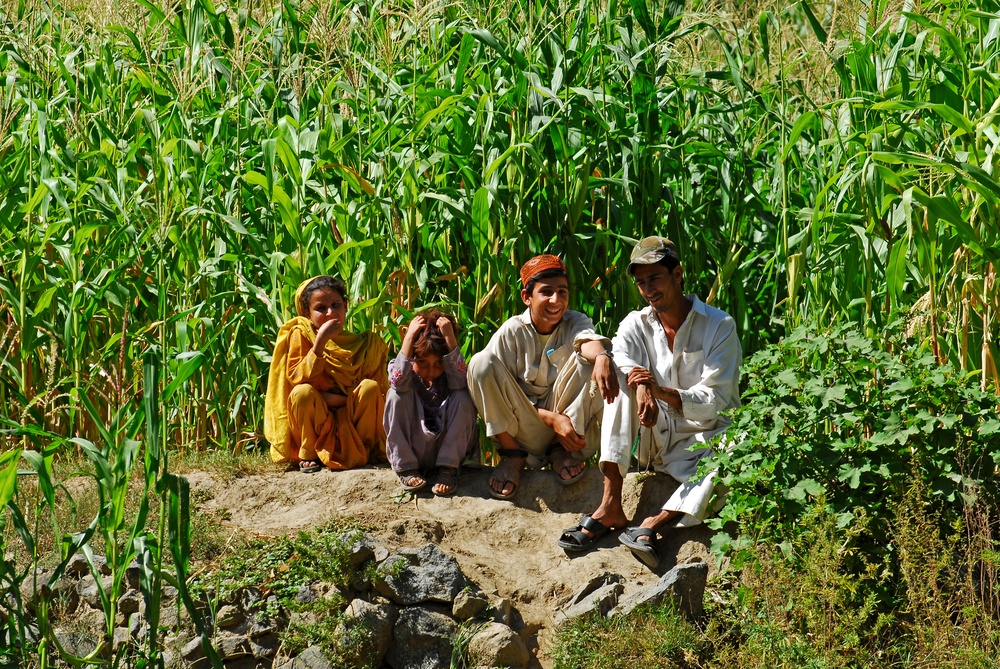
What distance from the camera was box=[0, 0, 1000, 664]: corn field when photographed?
196 inches

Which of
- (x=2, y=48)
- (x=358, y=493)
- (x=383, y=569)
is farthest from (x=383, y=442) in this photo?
(x=2, y=48)

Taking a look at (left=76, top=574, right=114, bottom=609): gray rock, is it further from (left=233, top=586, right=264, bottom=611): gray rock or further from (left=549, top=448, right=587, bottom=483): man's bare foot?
(left=549, top=448, right=587, bottom=483): man's bare foot

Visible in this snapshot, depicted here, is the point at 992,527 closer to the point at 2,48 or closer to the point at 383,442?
the point at 383,442

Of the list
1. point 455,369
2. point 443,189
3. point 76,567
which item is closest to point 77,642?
point 76,567

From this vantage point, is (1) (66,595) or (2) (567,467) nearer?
(1) (66,595)

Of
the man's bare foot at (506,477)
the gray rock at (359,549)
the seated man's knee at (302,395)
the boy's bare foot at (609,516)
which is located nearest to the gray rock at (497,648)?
the gray rock at (359,549)

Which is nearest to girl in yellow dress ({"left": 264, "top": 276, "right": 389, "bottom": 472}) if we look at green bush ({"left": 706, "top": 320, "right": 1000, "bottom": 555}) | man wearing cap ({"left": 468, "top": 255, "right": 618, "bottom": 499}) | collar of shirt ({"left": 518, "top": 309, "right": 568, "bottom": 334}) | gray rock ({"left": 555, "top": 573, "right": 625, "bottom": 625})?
man wearing cap ({"left": 468, "top": 255, "right": 618, "bottom": 499})

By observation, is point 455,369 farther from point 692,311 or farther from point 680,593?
point 680,593

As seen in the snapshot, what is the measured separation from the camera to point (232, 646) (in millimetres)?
3990

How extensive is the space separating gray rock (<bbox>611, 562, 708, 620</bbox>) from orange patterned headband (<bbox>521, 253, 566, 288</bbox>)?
1.54m

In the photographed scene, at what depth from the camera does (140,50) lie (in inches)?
254

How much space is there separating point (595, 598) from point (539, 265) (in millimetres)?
1605

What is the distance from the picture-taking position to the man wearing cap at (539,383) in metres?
5.03

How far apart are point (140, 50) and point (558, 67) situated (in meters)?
2.69
